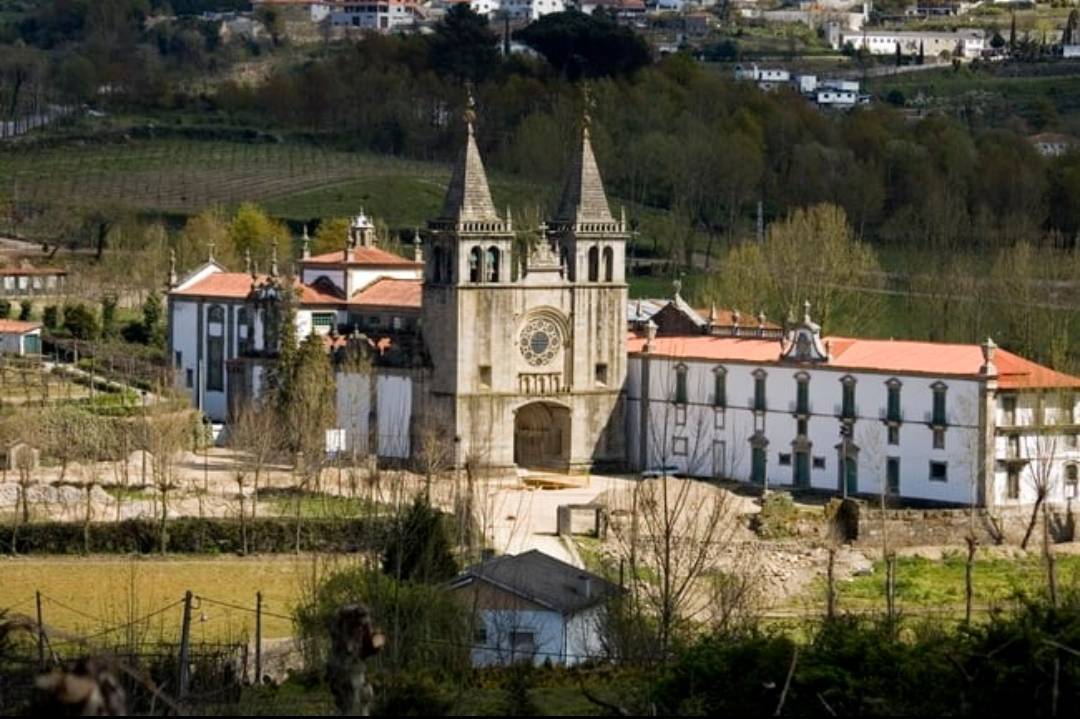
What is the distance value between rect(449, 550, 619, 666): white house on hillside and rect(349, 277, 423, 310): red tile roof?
23242 millimetres

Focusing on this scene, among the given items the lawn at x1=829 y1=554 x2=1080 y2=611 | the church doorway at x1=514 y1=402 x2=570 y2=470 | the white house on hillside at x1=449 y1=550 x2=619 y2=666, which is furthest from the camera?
the church doorway at x1=514 y1=402 x2=570 y2=470

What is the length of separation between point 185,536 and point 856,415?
42.8ft

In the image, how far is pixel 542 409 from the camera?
57.9m

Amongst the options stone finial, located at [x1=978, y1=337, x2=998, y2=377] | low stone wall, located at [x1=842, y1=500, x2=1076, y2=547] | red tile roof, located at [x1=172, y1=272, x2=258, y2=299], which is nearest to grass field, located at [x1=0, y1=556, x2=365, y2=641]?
low stone wall, located at [x1=842, y1=500, x2=1076, y2=547]

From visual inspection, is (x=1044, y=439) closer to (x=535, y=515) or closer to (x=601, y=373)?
(x=535, y=515)

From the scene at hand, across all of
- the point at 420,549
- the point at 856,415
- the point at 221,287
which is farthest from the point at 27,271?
the point at 420,549

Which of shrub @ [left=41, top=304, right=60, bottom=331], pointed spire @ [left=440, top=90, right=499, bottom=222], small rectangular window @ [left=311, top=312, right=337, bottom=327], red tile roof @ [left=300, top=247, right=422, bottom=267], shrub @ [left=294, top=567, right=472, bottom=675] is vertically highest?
pointed spire @ [left=440, top=90, right=499, bottom=222]

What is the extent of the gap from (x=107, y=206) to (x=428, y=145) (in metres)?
18.4

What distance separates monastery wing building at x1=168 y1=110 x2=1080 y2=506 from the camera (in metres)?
51.8

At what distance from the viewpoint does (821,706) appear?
84.6 feet

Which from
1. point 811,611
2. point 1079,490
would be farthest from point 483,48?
point 811,611

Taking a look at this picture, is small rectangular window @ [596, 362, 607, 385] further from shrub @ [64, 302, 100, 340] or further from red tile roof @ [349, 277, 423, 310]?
shrub @ [64, 302, 100, 340]

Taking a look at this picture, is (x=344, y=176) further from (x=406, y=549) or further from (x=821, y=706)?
(x=821, y=706)

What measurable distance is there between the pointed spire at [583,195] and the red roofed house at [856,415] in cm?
271
